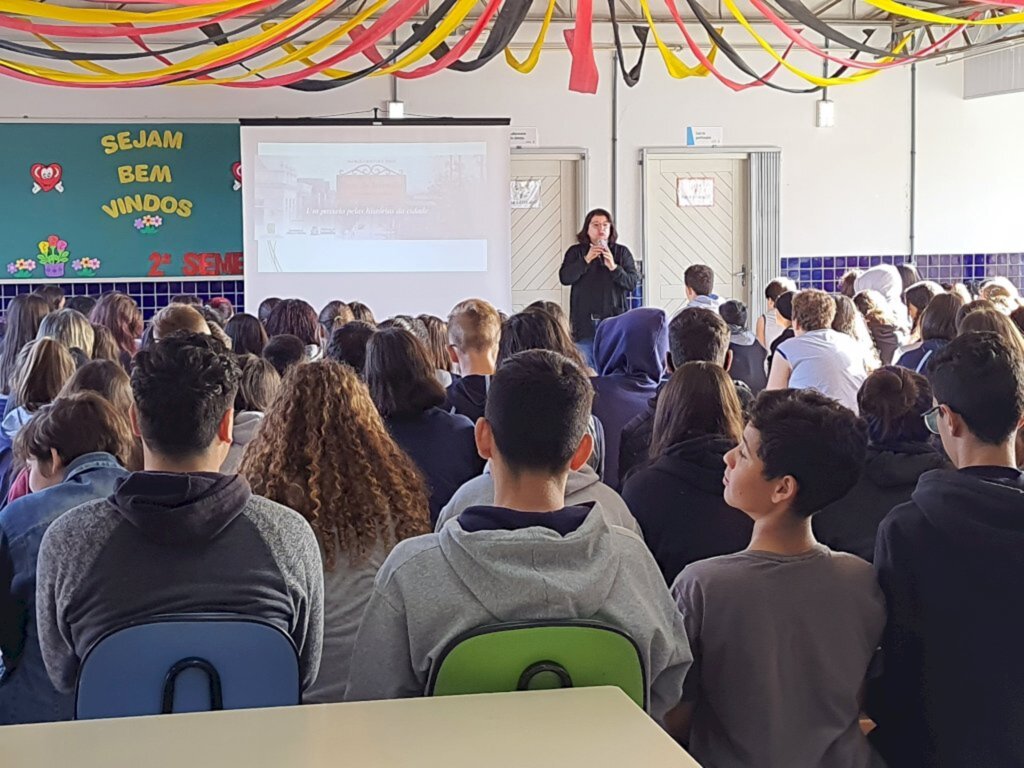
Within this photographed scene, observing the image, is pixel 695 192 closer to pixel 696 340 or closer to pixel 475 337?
pixel 475 337

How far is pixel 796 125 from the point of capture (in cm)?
1030

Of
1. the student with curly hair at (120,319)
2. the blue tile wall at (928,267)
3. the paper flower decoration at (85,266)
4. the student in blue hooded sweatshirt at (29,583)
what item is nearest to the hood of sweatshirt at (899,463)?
the student in blue hooded sweatshirt at (29,583)

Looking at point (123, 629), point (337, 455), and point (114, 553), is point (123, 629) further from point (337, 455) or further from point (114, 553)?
point (337, 455)

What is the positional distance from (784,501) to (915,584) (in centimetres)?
27

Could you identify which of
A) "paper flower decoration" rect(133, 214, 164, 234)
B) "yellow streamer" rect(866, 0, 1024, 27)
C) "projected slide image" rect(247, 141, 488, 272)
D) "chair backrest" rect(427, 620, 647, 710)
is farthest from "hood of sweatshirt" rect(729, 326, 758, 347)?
"paper flower decoration" rect(133, 214, 164, 234)

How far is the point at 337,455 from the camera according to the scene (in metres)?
2.60

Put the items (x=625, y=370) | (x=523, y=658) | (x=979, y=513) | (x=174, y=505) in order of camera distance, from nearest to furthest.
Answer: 1. (x=523, y=658)
2. (x=174, y=505)
3. (x=979, y=513)
4. (x=625, y=370)

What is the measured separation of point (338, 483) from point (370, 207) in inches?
282

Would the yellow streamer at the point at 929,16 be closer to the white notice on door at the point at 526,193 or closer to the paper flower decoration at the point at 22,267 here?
the white notice on door at the point at 526,193

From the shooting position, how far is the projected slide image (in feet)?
30.7

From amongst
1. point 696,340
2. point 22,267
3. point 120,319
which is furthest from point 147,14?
point 22,267

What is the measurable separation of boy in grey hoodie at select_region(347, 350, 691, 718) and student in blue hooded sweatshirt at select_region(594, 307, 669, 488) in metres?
2.00

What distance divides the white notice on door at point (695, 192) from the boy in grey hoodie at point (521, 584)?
28.5 feet

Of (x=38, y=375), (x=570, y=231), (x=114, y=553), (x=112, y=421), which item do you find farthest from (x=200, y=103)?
(x=114, y=553)
